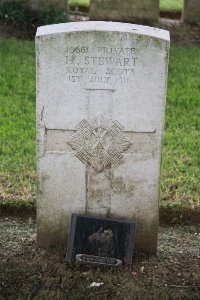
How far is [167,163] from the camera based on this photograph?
5.45 meters

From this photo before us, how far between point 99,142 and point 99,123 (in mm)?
119

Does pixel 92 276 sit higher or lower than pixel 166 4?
lower

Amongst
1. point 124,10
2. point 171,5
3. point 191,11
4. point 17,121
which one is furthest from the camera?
point 171,5

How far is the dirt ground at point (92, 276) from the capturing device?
384 centimetres

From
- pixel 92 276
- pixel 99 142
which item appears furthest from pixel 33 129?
pixel 92 276

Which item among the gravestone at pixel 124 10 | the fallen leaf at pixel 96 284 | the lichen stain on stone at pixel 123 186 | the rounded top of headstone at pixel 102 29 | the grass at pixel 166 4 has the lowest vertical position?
the fallen leaf at pixel 96 284

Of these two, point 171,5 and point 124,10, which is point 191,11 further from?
point 171,5

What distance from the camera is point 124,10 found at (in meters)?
9.77

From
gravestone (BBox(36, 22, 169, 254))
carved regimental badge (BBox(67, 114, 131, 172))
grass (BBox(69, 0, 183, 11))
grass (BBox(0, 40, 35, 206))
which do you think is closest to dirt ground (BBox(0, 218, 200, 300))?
gravestone (BBox(36, 22, 169, 254))

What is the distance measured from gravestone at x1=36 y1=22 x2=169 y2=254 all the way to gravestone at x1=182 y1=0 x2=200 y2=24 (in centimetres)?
630

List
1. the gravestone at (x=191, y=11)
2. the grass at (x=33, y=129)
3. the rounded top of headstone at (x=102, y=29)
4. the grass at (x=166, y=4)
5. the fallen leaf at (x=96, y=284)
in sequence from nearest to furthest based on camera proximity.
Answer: the rounded top of headstone at (x=102, y=29)
the fallen leaf at (x=96, y=284)
the grass at (x=33, y=129)
the gravestone at (x=191, y=11)
the grass at (x=166, y=4)

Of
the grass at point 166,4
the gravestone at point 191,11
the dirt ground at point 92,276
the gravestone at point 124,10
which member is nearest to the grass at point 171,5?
the grass at point 166,4

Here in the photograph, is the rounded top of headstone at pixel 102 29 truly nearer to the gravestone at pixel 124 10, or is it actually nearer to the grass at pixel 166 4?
the gravestone at pixel 124 10

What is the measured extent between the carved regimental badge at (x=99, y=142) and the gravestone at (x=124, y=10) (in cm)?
604
